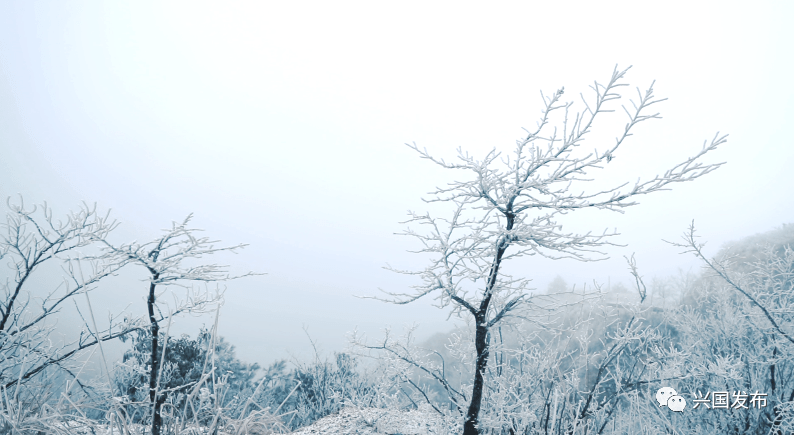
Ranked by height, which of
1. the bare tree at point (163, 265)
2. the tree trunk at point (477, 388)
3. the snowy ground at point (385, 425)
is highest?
the bare tree at point (163, 265)

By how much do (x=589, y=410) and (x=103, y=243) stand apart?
690 cm

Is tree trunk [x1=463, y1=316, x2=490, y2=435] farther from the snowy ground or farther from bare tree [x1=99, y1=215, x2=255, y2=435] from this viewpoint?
bare tree [x1=99, y1=215, x2=255, y2=435]

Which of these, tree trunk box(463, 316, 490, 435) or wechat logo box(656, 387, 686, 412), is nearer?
tree trunk box(463, 316, 490, 435)

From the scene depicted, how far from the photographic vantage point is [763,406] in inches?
193

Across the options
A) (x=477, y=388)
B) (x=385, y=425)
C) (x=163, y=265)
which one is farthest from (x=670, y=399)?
(x=163, y=265)

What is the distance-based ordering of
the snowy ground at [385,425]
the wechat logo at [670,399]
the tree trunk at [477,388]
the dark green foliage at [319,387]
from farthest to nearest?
the dark green foliage at [319,387] → the wechat logo at [670,399] → the snowy ground at [385,425] → the tree trunk at [477,388]

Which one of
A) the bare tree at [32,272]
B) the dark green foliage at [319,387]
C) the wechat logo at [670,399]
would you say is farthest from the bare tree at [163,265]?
the wechat logo at [670,399]

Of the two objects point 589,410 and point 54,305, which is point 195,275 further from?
point 589,410

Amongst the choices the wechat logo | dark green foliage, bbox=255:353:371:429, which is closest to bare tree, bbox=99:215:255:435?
dark green foliage, bbox=255:353:371:429

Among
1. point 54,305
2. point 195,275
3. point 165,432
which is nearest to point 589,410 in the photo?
point 165,432

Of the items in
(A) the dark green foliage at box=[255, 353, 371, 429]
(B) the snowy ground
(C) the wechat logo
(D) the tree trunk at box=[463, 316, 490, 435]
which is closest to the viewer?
(D) the tree trunk at box=[463, 316, 490, 435]

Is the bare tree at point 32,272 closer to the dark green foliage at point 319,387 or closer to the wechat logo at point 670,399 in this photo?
the dark green foliage at point 319,387

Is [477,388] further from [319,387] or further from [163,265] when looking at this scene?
[319,387]

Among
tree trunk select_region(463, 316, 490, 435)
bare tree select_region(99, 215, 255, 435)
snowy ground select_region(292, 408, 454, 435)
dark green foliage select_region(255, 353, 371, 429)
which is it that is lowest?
dark green foliage select_region(255, 353, 371, 429)
